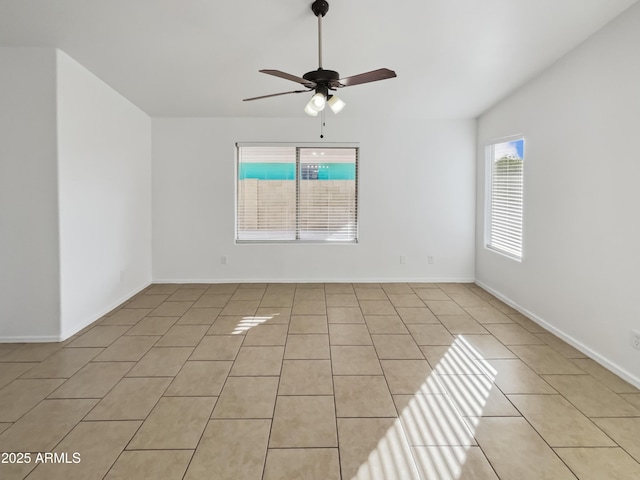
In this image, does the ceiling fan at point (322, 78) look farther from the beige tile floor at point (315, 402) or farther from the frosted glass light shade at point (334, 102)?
the beige tile floor at point (315, 402)

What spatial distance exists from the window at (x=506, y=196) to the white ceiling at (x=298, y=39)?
0.76m

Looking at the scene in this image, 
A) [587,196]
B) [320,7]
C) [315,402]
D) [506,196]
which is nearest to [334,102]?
[320,7]

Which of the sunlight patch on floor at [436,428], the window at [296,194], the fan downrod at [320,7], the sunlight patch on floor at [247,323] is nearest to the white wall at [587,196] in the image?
the sunlight patch on floor at [436,428]

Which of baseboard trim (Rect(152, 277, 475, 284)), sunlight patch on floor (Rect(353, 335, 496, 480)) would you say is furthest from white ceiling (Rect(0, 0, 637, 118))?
sunlight patch on floor (Rect(353, 335, 496, 480))

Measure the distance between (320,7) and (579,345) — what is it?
3.50 meters

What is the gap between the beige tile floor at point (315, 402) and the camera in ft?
6.01

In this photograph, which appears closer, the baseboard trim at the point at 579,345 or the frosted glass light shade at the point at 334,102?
the baseboard trim at the point at 579,345

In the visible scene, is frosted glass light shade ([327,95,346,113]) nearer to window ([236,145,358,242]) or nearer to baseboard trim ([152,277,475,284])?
window ([236,145,358,242])

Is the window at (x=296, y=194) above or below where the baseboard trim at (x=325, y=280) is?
above

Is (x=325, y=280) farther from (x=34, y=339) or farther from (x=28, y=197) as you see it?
(x=28, y=197)

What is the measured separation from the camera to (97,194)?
3.94m

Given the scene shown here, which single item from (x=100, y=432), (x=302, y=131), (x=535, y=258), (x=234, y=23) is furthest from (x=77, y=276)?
(x=535, y=258)

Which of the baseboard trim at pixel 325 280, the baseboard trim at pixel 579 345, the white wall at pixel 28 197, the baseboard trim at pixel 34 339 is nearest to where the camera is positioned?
the baseboard trim at pixel 579 345

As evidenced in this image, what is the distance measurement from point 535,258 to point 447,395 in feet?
7.28
